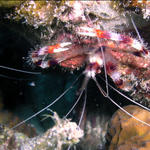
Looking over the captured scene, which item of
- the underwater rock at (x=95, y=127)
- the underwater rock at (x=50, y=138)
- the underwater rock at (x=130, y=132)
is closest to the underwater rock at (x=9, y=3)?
the underwater rock at (x=50, y=138)

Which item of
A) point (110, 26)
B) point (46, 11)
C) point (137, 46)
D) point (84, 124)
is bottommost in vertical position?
point (84, 124)

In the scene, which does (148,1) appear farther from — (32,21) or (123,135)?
(123,135)

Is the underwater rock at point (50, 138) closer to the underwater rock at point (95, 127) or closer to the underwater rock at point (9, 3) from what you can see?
the underwater rock at point (9, 3)

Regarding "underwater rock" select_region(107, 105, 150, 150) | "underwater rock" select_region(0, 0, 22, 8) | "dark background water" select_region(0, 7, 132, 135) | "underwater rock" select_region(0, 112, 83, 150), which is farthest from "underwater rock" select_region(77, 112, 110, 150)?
"underwater rock" select_region(0, 0, 22, 8)

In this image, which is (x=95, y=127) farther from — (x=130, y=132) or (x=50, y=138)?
(x=50, y=138)

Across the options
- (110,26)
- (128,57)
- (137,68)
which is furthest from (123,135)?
(110,26)

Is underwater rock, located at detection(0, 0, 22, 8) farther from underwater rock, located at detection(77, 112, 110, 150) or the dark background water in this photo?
underwater rock, located at detection(77, 112, 110, 150)
